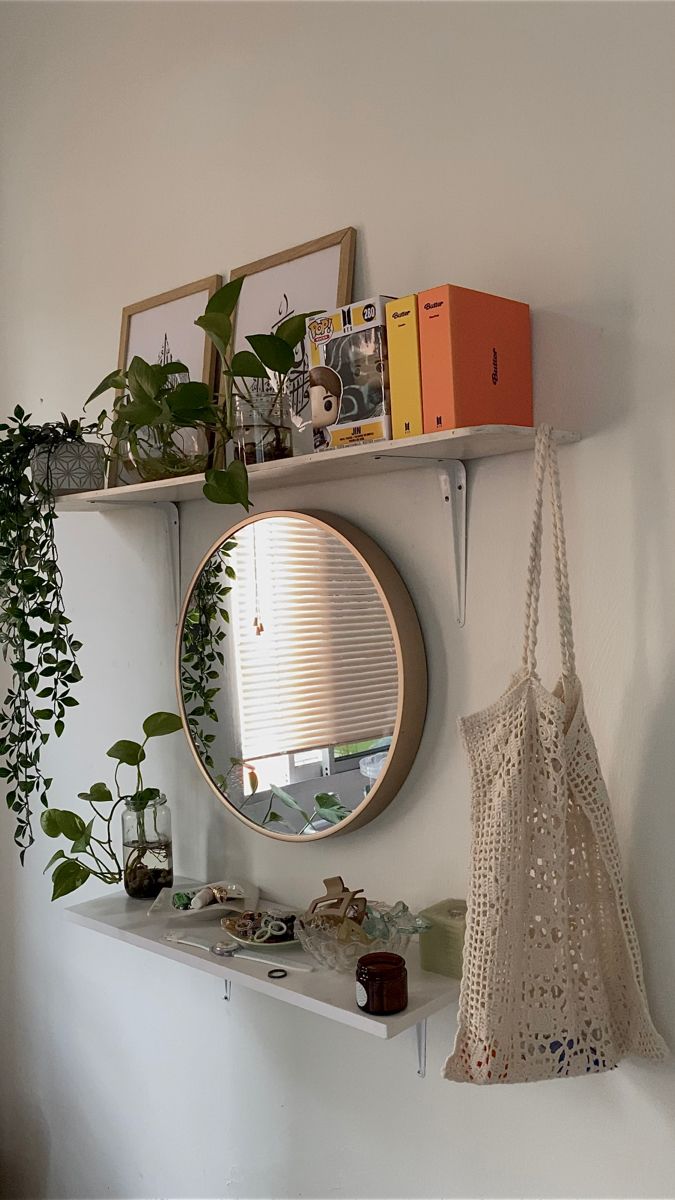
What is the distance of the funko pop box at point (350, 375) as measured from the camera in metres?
1.18

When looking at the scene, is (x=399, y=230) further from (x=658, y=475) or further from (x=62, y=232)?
(x=62, y=232)

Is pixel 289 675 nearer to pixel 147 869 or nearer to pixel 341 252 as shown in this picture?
pixel 147 869

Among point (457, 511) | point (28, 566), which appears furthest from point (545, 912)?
point (28, 566)

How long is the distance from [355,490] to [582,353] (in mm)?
402

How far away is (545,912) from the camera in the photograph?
1066mm

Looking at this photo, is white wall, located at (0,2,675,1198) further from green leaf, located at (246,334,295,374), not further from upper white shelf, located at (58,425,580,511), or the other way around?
green leaf, located at (246,334,295,374)

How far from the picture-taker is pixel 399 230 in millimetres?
1370

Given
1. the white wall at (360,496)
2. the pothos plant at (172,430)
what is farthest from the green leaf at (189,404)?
the white wall at (360,496)

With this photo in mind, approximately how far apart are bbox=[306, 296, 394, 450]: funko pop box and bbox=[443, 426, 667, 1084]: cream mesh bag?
31 cm

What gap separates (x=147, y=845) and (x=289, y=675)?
415 mm

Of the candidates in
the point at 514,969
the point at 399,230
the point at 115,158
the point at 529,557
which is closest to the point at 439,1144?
the point at 514,969

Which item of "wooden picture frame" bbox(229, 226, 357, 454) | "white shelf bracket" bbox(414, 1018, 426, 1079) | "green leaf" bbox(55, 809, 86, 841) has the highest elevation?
"wooden picture frame" bbox(229, 226, 357, 454)

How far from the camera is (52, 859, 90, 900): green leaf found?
1.59 meters

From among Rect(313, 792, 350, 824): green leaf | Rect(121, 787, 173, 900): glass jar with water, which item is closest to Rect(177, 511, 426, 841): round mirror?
Rect(313, 792, 350, 824): green leaf
